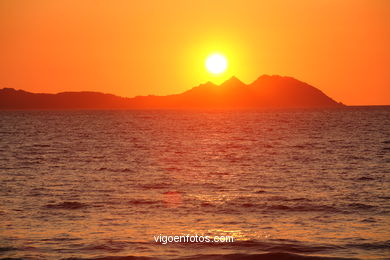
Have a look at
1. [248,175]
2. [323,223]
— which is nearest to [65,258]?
[323,223]

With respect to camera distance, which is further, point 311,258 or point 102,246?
point 102,246

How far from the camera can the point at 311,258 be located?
64.2ft

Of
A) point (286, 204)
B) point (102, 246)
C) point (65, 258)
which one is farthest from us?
point (286, 204)

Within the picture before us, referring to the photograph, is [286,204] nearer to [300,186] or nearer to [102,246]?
[300,186]

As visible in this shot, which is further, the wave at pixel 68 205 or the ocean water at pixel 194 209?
the wave at pixel 68 205

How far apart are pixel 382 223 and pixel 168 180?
18828 millimetres

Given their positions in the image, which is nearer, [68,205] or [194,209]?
[194,209]

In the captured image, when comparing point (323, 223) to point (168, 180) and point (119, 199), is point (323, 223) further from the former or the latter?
point (168, 180)

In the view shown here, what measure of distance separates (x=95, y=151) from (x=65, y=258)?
51.6 metres

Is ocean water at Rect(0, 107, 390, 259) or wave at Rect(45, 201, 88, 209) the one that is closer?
ocean water at Rect(0, 107, 390, 259)

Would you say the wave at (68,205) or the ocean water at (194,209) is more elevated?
the wave at (68,205)

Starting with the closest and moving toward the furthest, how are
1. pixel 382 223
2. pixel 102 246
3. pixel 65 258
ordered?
pixel 65 258 < pixel 102 246 < pixel 382 223

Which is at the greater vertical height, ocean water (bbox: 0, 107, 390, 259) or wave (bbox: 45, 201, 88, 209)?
wave (bbox: 45, 201, 88, 209)

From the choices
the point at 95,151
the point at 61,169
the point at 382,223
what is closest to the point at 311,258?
the point at 382,223
